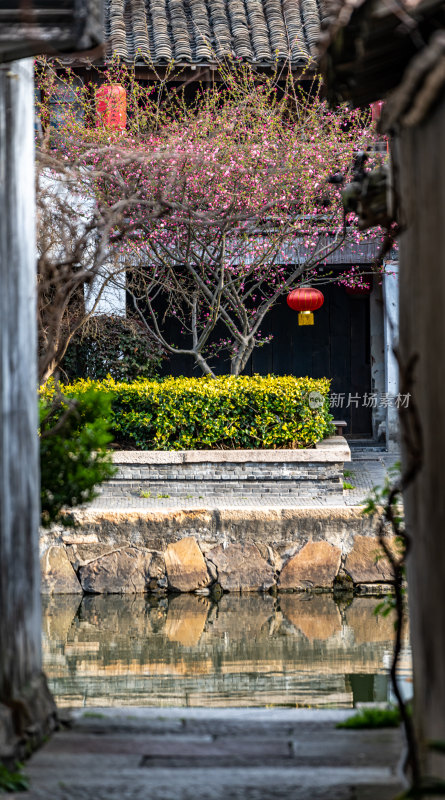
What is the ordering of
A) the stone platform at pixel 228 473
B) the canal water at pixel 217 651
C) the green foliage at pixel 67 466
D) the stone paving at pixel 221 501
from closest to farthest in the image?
the green foliage at pixel 67 466, the canal water at pixel 217 651, the stone paving at pixel 221 501, the stone platform at pixel 228 473

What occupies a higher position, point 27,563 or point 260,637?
point 27,563

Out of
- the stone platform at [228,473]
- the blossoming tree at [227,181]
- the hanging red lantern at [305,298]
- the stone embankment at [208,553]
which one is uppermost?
the blossoming tree at [227,181]

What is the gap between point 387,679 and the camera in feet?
21.0

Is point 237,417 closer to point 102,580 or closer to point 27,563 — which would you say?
point 102,580

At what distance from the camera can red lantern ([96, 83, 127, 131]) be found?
1205 cm

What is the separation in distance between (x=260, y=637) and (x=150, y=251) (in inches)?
255

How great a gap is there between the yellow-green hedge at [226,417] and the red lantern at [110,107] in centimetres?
393

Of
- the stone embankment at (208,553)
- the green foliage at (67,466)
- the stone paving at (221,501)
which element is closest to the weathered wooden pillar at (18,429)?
the green foliage at (67,466)

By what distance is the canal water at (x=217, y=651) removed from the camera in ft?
20.3

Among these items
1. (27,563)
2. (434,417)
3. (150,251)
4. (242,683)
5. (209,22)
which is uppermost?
(209,22)

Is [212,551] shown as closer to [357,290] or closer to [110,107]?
[357,290]

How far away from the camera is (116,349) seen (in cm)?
1235

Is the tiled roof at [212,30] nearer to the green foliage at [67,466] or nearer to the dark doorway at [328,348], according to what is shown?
the dark doorway at [328,348]

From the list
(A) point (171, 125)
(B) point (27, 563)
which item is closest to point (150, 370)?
(A) point (171, 125)
